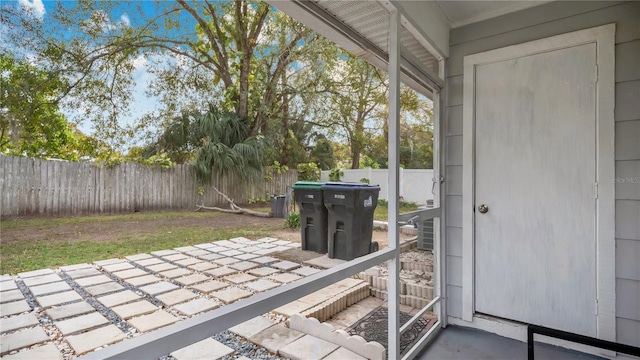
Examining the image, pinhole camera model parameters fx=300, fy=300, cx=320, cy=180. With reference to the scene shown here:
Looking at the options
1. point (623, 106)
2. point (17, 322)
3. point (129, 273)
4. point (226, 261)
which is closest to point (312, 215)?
point (226, 261)

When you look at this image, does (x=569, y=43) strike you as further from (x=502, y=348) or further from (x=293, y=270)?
(x=293, y=270)

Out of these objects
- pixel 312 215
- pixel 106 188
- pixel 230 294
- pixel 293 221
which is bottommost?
pixel 230 294

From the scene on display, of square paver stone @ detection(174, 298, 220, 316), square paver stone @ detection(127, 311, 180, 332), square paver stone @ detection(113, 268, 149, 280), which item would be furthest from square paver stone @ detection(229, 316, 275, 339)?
square paver stone @ detection(113, 268, 149, 280)

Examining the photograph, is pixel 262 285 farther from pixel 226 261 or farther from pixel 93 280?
pixel 93 280

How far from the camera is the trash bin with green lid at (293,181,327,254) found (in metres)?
3.04

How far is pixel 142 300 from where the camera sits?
2.03m

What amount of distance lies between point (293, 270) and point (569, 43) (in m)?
2.53

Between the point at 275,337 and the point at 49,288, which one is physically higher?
the point at 49,288

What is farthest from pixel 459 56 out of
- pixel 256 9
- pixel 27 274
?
pixel 27 274

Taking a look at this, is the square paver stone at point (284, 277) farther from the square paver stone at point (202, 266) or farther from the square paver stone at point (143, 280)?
the square paver stone at point (143, 280)

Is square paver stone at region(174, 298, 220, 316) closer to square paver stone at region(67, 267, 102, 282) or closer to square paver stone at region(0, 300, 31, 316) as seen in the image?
square paver stone at region(0, 300, 31, 316)

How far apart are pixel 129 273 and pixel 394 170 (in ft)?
7.80

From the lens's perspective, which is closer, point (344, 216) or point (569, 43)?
point (569, 43)

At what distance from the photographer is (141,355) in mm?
507
